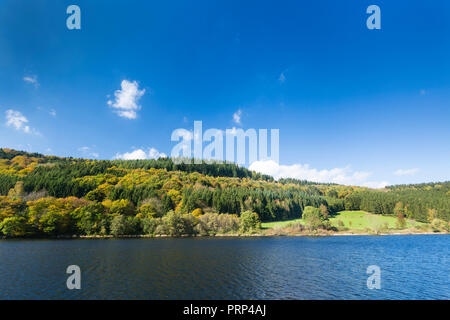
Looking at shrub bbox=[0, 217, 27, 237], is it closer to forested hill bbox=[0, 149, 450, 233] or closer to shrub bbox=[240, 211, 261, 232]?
forested hill bbox=[0, 149, 450, 233]

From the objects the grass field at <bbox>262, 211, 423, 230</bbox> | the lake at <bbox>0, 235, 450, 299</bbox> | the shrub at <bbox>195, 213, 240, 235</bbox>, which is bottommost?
the grass field at <bbox>262, 211, 423, 230</bbox>

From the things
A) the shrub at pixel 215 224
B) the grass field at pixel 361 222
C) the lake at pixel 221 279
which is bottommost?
the grass field at pixel 361 222

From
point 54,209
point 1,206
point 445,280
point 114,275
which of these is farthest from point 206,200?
point 445,280

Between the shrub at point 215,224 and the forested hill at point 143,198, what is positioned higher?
the forested hill at point 143,198

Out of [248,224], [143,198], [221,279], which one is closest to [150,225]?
[143,198]

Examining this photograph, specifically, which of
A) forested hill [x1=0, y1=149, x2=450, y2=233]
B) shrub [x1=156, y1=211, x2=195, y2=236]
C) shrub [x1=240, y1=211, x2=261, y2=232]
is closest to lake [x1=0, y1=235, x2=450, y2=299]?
shrub [x1=156, y1=211, x2=195, y2=236]

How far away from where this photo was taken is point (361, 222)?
452ft

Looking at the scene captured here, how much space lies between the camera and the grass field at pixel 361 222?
5021 inches

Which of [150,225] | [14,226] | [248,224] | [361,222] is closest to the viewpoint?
[14,226]

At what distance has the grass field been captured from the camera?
128 m

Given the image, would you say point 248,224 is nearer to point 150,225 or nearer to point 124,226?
point 150,225

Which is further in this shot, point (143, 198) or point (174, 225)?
point (143, 198)

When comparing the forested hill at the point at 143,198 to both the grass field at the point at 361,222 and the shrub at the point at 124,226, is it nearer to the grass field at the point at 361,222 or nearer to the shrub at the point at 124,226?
the shrub at the point at 124,226

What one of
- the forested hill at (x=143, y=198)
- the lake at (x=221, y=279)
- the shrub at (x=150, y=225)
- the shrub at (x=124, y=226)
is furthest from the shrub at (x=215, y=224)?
the lake at (x=221, y=279)
